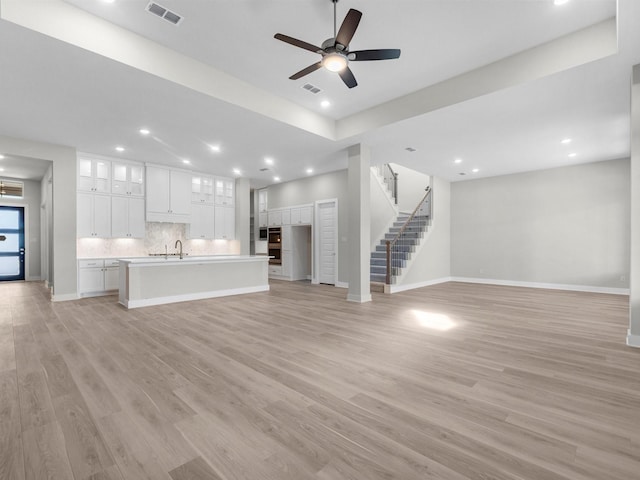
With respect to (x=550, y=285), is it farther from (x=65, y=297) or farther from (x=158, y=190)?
(x=65, y=297)

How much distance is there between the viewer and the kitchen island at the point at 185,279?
5836 mm

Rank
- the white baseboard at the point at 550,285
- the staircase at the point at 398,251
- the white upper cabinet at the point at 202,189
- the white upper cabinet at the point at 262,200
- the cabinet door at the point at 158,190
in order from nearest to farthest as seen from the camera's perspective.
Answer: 1. the white baseboard at the point at 550,285
2. the cabinet door at the point at 158,190
3. the staircase at the point at 398,251
4. the white upper cabinet at the point at 202,189
5. the white upper cabinet at the point at 262,200

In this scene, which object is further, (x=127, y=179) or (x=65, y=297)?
(x=127, y=179)

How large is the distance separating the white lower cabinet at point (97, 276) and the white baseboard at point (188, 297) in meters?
1.49

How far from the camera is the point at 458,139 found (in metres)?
6.11

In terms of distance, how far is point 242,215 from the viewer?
32.2ft

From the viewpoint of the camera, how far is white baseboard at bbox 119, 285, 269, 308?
5812 millimetres

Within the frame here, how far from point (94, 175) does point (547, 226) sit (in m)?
11.6

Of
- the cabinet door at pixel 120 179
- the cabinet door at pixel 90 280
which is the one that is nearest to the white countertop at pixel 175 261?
the cabinet door at pixel 90 280

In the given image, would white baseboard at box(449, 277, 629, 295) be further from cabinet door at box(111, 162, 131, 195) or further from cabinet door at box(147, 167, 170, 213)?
cabinet door at box(111, 162, 131, 195)

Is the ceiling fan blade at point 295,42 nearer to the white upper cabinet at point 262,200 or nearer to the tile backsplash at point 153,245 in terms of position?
the tile backsplash at point 153,245

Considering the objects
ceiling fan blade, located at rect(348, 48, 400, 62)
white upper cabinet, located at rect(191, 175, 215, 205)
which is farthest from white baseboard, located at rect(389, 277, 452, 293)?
white upper cabinet, located at rect(191, 175, 215, 205)

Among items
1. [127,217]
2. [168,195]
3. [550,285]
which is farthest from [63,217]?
[550,285]

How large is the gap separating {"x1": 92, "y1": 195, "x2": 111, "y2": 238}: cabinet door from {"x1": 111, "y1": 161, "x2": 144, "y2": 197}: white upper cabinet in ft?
1.01
